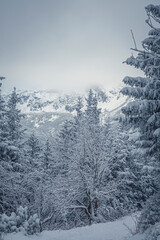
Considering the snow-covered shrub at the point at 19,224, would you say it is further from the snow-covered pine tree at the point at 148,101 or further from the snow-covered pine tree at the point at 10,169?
the snow-covered pine tree at the point at 10,169

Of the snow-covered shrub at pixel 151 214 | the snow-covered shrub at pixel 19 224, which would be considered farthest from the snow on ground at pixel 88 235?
the snow-covered shrub at pixel 151 214

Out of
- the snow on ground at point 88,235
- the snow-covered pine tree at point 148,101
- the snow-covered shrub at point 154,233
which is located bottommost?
the snow on ground at point 88,235

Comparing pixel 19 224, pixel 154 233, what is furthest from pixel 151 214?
pixel 19 224

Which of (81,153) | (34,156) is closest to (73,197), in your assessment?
(81,153)

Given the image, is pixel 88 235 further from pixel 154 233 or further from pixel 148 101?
pixel 148 101

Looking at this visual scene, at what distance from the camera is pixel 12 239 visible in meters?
6.87

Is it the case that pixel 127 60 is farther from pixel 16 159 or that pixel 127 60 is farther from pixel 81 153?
pixel 16 159

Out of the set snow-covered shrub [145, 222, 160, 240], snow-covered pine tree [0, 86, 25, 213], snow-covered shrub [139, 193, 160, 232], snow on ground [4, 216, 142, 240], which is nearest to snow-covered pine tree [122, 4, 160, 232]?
snow-covered shrub [139, 193, 160, 232]

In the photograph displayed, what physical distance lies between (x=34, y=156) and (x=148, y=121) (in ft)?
65.9

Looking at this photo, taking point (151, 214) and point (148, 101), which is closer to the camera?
point (151, 214)

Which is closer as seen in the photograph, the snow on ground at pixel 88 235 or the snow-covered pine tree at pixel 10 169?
the snow on ground at pixel 88 235

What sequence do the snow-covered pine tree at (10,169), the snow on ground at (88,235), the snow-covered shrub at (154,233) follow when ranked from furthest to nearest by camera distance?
the snow-covered pine tree at (10,169), the snow on ground at (88,235), the snow-covered shrub at (154,233)

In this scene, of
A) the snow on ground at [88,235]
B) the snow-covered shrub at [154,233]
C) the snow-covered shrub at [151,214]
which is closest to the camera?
the snow-covered shrub at [154,233]

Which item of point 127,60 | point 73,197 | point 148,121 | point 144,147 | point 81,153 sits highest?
point 127,60
